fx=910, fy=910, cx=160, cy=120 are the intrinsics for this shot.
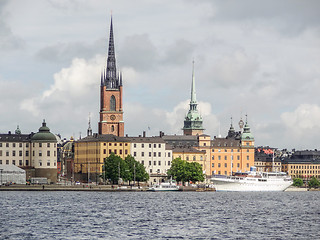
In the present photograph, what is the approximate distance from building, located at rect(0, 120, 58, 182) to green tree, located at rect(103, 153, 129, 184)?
37.1 feet

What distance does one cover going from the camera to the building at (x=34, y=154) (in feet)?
636

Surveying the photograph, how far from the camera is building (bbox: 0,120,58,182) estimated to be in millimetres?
194000

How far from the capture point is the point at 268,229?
80625 millimetres

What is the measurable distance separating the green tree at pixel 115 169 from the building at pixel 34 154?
11.3 meters

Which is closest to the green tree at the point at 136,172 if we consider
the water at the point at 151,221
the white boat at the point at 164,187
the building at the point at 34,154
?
the white boat at the point at 164,187

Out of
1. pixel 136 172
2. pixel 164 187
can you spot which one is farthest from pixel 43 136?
pixel 164 187

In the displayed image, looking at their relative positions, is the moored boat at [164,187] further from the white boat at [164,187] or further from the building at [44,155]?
the building at [44,155]

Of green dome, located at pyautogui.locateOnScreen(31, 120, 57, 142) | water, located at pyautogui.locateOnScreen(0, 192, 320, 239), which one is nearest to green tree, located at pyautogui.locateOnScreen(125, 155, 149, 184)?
green dome, located at pyautogui.locateOnScreen(31, 120, 57, 142)

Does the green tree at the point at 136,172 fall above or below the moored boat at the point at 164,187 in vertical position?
above

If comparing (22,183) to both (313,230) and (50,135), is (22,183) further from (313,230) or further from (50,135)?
(313,230)

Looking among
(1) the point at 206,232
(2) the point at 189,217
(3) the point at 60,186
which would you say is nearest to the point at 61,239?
(1) the point at 206,232

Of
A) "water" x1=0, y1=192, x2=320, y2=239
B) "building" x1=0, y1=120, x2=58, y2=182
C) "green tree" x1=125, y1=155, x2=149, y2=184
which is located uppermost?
"building" x1=0, y1=120, x2=58, y2=182

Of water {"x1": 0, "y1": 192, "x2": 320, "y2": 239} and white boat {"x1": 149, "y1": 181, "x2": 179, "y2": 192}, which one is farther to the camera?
white boat {"x1": 149, "y1": 181, "x2": 179, "y2": 192}

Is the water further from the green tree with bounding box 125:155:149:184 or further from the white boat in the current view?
the green tree with bounding box 125:155:149:184
